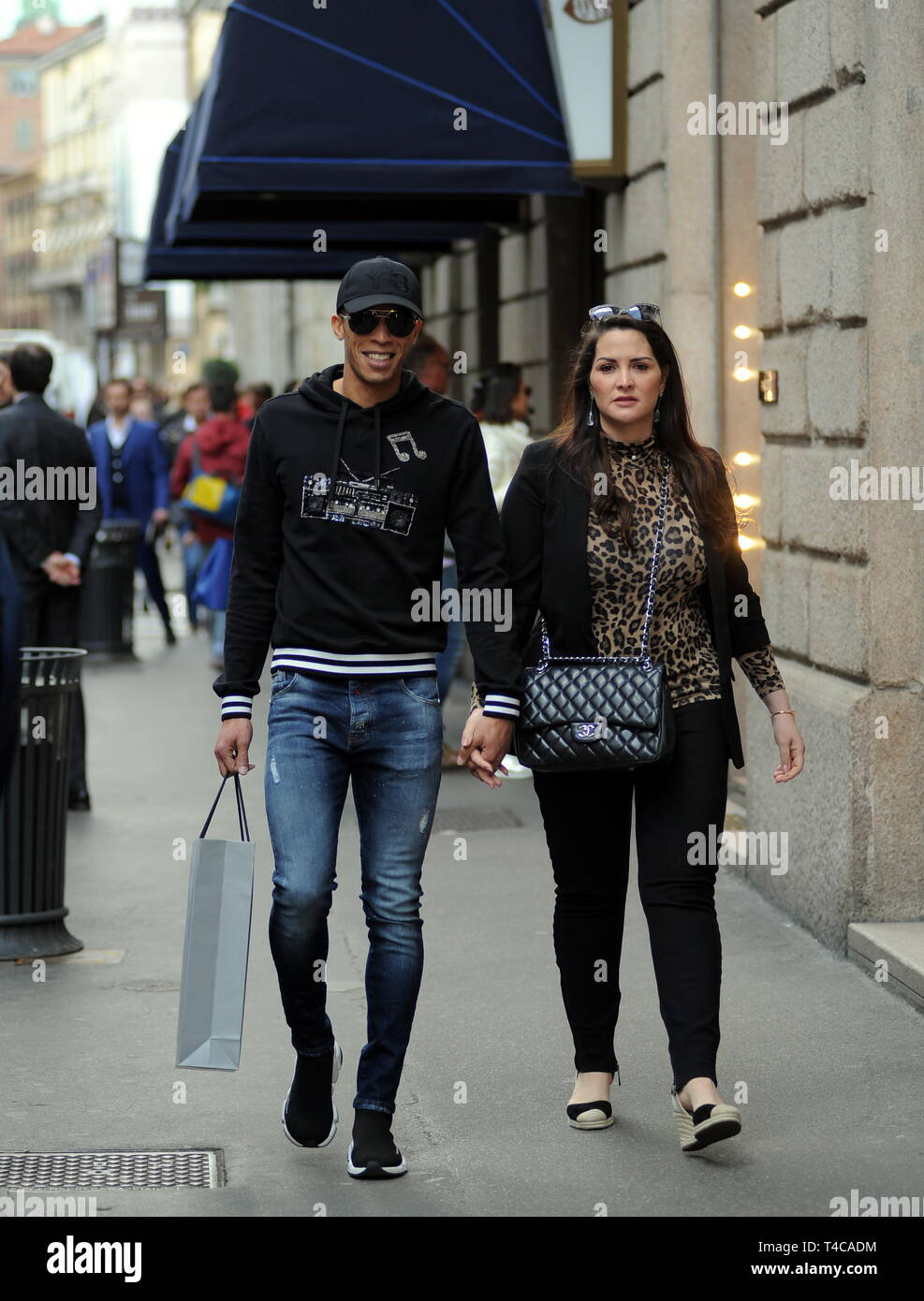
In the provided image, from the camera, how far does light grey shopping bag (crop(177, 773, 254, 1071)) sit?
469 centimetres

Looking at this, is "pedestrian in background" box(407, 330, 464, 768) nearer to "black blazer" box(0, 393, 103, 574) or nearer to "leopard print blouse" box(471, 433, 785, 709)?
"black blazer" box(0, 393, 103, 574)

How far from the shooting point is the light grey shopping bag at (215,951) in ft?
15.4

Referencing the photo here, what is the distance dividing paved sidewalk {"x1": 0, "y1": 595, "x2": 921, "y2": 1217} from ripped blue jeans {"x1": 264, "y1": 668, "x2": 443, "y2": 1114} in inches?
13.8

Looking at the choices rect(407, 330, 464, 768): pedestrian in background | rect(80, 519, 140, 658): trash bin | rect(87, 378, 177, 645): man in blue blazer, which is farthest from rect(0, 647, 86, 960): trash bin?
rect(87, 378, 177, 645): man in blue blazer

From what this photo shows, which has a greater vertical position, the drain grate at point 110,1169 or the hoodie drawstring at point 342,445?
the hoodie drawstring at point 342,445

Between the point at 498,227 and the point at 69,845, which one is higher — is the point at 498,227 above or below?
above

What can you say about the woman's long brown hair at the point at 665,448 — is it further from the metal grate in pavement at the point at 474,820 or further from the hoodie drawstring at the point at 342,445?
the metal grate in pavement at the point at 474,820

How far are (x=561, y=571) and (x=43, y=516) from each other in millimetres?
4900

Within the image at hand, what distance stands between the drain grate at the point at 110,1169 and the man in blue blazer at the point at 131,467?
1268cm

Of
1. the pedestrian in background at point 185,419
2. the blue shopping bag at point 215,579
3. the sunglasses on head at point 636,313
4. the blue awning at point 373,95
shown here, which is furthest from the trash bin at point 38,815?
the pedestrian in background at point 185,419

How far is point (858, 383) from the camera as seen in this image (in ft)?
22.5
